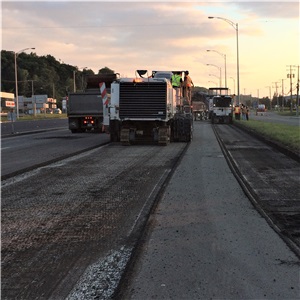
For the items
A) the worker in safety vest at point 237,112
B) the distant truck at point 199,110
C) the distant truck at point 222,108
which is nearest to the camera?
the distant truck at point 222,108

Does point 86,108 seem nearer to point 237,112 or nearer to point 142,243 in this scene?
point 142,243

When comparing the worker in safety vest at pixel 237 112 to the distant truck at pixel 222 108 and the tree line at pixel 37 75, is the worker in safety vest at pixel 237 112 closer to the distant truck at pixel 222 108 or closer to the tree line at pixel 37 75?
the distant truck at pixel 222 108

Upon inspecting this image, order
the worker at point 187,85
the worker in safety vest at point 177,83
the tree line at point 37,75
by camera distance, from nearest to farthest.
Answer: the worker in safety vest at point 177,83
the worker at point 187,85
the tree line at point 37,75

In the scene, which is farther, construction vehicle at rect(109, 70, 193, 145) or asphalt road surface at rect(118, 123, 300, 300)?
construction vehicle at rect(109, 70, 193, 145)

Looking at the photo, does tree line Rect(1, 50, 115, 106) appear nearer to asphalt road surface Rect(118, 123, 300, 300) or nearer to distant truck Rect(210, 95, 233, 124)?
distant truck Rect(210, 95, 233, 124)

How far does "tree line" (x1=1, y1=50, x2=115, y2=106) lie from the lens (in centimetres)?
15562

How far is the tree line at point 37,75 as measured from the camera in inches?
6127

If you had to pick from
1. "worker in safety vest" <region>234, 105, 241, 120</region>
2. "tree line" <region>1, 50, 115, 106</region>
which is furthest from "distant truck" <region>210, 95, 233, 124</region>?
"tree line" <region>1, 50, 115, 106</region>

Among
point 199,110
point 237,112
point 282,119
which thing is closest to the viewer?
point 237,112

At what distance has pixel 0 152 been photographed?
16.3 meters

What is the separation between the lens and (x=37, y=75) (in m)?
174

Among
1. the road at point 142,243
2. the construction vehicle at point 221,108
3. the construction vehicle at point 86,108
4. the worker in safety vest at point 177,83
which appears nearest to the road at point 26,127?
the construction vehicle at point 86,108

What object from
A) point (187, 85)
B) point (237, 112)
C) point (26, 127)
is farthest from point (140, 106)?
point (237, 112)

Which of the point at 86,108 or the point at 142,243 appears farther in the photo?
the point at 86,108
